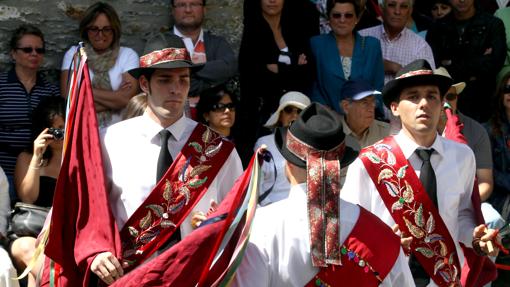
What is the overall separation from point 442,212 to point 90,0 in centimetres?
414

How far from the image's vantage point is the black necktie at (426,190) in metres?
6.55

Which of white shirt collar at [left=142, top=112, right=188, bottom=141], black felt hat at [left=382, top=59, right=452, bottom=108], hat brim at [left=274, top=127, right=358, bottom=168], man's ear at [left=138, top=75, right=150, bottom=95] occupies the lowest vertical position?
white shirt collar at [left=142, top=112, right=188, bottom=141]

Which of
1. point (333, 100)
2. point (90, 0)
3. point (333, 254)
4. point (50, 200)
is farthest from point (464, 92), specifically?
point (333, 254)

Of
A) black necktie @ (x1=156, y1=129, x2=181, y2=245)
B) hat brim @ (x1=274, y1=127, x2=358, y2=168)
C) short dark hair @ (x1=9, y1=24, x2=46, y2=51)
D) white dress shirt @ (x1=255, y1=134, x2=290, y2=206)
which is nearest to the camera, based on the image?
hat brim @ (x1=274, y1=127, x2=358, y2=168)

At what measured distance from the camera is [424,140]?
6656mm

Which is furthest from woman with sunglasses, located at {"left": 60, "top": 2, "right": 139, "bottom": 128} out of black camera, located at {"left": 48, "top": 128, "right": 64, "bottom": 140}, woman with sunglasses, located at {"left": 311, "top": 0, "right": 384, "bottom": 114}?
woman with sunglasses, located at {"left": 311, "top": 0, "right": 384, "bottom": 114}

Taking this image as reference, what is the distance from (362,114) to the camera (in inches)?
363

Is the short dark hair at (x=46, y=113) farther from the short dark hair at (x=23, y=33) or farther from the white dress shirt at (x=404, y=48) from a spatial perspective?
the white dress shirt at (x=404, y=48)

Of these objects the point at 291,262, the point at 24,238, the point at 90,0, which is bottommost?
the point at 24,238

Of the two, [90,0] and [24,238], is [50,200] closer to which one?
[24,238]

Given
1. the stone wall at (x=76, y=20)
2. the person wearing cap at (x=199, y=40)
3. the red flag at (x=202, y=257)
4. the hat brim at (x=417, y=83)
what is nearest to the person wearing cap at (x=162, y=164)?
the red flag at (x=202, y=257)

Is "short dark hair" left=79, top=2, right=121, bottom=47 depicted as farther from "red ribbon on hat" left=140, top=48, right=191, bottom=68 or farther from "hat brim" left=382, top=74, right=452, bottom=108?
"hat brim" left=382, top=74, right=452, bottom=108

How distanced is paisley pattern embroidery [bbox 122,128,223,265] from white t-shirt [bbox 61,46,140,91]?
2.67 metres

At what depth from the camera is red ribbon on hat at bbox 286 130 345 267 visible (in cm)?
523
